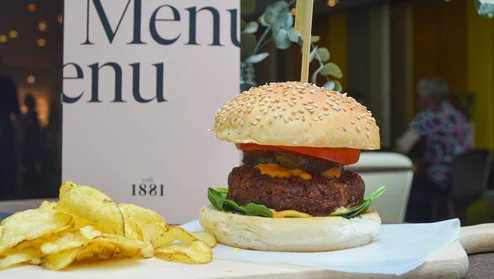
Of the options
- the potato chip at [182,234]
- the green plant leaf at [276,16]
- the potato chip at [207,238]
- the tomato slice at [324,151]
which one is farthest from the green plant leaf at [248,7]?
the potato chip at [182,234]

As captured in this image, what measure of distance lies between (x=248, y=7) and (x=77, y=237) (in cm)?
153

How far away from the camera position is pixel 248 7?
9.04 ft

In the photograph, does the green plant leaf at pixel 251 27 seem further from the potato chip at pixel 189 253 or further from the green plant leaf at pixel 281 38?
the potato chip at pixel 189 253

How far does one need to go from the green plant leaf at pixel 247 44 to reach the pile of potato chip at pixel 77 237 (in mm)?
1205

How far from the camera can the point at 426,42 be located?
11.1 metres

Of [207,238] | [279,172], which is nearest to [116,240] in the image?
[207,238]

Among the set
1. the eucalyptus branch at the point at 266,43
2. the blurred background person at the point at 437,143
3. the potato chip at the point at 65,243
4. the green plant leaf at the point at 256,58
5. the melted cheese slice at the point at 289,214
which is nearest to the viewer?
the potato chip at the point at 65,243

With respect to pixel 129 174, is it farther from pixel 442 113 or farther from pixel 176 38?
pixel 442 113

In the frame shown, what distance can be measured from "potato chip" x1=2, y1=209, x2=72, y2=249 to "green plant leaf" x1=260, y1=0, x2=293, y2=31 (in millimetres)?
1480

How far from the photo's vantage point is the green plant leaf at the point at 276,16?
274 centimetres

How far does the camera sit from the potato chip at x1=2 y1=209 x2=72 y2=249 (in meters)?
1.55

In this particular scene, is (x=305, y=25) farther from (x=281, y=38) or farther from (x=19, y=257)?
(x=19, y=257)

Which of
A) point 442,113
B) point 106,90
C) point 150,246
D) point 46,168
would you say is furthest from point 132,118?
point 442,113

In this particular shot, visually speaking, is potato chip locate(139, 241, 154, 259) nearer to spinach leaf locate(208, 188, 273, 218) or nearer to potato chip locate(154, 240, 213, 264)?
potato chip locate(154, 240, 213, 264)
